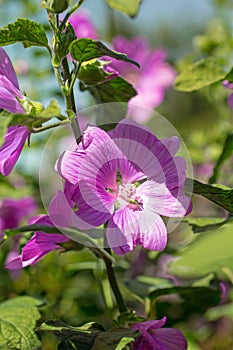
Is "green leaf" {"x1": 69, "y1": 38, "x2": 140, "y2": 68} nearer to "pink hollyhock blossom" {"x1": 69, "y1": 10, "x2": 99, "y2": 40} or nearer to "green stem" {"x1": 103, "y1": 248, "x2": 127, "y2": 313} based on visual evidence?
"green stem" {"x1": 103, "y1": 248, "x2": 127, "y2": 313}

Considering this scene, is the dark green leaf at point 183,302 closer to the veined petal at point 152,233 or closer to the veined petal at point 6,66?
the veined petal at point 152,233

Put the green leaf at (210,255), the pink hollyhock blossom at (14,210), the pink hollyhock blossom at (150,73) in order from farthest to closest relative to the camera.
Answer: the pink hollyhock blossom at (150,73) → the pink hollyhock blossom at (14,210) → the green leaf at (210,255)

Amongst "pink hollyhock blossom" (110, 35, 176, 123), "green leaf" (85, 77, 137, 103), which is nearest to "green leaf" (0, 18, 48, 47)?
"green leaf" (85, 77, 137, 103)

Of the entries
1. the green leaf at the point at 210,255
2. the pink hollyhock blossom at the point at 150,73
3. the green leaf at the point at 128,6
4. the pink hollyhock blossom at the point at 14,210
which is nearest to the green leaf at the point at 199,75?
the green leaf at the point at 128,6

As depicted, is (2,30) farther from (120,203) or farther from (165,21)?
(165,21)

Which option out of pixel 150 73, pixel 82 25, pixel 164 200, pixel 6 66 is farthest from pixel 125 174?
pixel 150 73

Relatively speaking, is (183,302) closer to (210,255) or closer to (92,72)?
(92,72)
